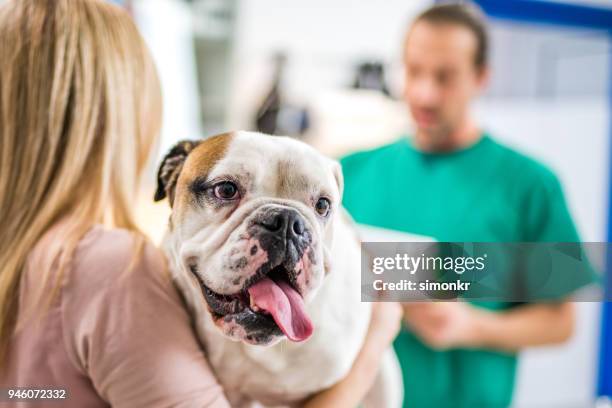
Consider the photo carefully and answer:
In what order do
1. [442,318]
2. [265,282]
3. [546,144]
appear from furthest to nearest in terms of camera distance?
[546,144], [442,318], [265,282]

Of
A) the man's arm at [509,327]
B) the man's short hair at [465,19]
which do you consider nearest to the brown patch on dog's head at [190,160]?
the man's arm at [509,327]

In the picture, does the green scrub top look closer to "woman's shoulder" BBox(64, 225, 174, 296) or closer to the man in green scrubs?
the man in green scrubs

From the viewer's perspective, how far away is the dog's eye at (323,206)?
18.0 inches

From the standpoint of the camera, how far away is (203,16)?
112cm

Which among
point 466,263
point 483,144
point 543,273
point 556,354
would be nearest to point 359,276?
point 466,263

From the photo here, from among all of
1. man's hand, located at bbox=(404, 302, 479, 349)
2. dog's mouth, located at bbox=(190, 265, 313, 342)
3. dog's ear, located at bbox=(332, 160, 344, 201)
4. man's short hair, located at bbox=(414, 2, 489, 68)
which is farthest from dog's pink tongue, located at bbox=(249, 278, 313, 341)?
man's short hair, located at bbox=(414, 2, 489, 68)

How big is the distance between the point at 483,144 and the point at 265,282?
695 millimetres

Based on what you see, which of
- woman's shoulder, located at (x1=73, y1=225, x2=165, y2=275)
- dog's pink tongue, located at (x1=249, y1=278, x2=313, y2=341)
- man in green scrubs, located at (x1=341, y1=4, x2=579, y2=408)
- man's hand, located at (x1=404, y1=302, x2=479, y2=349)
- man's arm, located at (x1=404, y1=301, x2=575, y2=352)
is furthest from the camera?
man's arm, located at (x1=404, y1=301, x2=575, y2=352)

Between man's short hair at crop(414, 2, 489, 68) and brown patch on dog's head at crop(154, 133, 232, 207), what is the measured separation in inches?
24.5

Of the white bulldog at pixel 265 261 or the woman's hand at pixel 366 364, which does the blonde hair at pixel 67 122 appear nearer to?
the white bulldog at pixel 265 261

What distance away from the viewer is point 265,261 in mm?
419

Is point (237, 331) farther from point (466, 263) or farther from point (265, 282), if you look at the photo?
point (466, 263)

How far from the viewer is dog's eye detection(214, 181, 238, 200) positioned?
1.49ft

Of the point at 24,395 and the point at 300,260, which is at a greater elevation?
the point at 300,260
